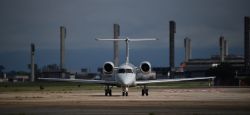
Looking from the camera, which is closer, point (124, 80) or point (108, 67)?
point (124, 80)

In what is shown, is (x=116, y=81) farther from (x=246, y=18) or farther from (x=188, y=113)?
(x=246, y=18)

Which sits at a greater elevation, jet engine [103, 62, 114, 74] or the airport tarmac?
jet engine [103, 62, 114, 74]

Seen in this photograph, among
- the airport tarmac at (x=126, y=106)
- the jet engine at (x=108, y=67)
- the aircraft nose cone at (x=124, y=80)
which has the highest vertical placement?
the jet engine at (x=108, y=67)

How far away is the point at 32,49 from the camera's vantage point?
198 meters

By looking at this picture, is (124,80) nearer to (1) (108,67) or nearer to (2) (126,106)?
(1) (108,67)

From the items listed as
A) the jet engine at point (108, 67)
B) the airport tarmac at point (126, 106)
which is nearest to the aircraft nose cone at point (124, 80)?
the jet engine at point (108, 67)

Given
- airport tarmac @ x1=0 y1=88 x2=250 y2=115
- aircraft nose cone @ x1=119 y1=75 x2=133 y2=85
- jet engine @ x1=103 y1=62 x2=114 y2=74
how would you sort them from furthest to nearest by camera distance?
jet engine @ x1=103 y1=62 x2=114 y2=74
aircraft nose cone @ x1=119 y1=75 x2=133 y2=85
airport tarmac @ x1=0 y1=88 x2=250 y2=115

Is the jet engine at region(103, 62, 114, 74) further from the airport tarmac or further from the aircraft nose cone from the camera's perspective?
the airport tarmac

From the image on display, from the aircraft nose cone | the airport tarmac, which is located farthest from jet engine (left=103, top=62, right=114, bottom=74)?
the airport tarmac

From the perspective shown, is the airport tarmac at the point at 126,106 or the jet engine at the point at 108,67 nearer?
the airport tarmac at the point at 126,106

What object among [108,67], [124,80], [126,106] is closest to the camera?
[126,106]

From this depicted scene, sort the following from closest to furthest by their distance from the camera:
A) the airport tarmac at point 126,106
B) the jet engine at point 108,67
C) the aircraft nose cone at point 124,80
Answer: the airport tarmac at point 126,106 → the aircraft nose cone at point 124,80 → the jet engine at point 108,67

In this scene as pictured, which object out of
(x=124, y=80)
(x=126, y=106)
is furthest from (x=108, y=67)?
(x=126, y=106)

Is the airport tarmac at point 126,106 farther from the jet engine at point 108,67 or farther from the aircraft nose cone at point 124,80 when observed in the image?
the jet engine at point 108,67
